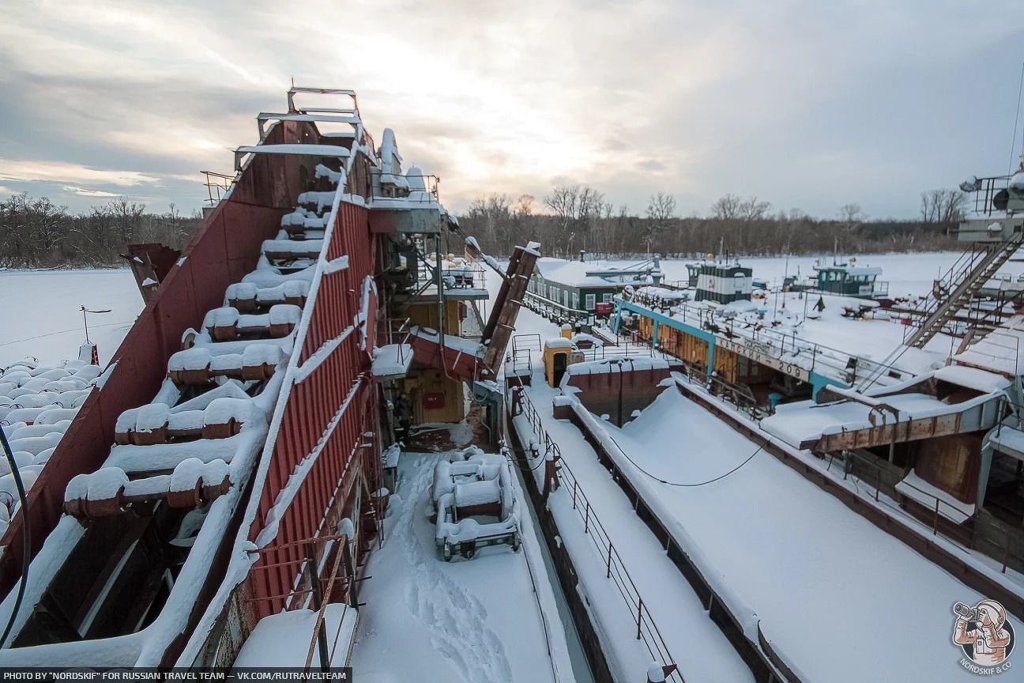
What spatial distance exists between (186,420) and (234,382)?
24.4 inches

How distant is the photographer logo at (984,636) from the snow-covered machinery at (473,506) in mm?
6650

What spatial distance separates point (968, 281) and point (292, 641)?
16.1m

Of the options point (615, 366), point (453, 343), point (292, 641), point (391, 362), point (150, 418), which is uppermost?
point (150, 418)

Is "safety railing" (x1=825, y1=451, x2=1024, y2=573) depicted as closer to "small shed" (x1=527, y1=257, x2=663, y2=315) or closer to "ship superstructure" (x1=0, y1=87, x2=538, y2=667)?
"ship superstructure" (x1=0, y1=87, x2=538, y2=667)

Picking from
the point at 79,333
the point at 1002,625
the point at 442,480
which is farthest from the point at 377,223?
the point at 79,333

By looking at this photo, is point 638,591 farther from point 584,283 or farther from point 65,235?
point 65,235

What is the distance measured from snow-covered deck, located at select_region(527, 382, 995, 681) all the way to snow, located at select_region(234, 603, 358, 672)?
231 inches

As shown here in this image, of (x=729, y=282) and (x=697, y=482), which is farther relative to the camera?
(x=729, y=282)

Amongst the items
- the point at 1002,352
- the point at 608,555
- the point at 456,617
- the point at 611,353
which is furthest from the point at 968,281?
the point at 456,617

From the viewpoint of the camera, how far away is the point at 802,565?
8.74 metres

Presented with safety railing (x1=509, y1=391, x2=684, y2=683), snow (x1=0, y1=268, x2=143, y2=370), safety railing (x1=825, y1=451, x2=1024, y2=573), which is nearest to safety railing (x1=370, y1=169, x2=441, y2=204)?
safety railing (x1=509, y1=391, x2=684, y2=683)

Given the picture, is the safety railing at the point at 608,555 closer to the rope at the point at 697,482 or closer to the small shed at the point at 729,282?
the rope at the point at 697,482

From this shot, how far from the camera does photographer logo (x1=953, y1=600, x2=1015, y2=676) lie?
263 inches

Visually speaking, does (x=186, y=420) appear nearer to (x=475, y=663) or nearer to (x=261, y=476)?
(x=261, y=476)
